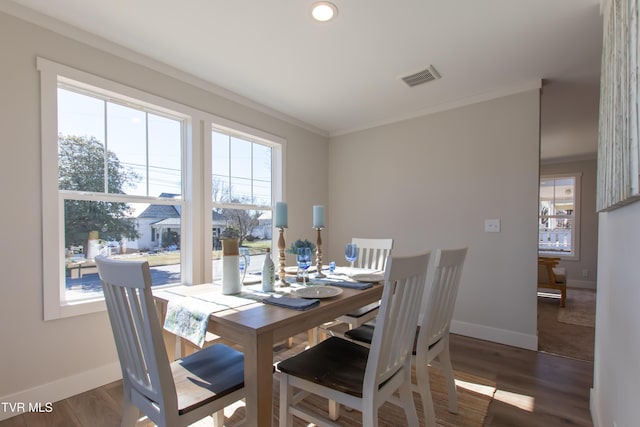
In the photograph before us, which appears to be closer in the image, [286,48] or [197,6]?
[197,6]

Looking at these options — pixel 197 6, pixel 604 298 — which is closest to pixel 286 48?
pixel 197 6

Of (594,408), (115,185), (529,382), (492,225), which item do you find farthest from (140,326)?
(492,225)

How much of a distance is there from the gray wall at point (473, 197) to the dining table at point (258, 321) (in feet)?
6.31

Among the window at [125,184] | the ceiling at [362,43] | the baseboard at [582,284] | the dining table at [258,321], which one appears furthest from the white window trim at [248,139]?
the baseboard at [582,284]

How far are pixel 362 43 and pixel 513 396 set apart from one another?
2662 millimetres

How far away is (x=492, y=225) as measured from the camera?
9.87ft

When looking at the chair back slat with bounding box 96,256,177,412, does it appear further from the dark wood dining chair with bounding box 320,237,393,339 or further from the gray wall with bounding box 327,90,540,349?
the gray wall with bounding box 327,90,540,349

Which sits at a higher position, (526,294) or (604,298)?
(604,298)

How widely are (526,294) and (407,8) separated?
2635 millimetres

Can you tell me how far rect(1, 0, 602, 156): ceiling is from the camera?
1.83 metres

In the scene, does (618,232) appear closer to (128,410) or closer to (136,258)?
(128,410)

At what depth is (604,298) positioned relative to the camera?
63.1 inches

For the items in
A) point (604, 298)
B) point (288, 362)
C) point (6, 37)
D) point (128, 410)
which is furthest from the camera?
point (6, 37)

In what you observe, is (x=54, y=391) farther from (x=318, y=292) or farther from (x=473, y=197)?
(x=473, y=197)
